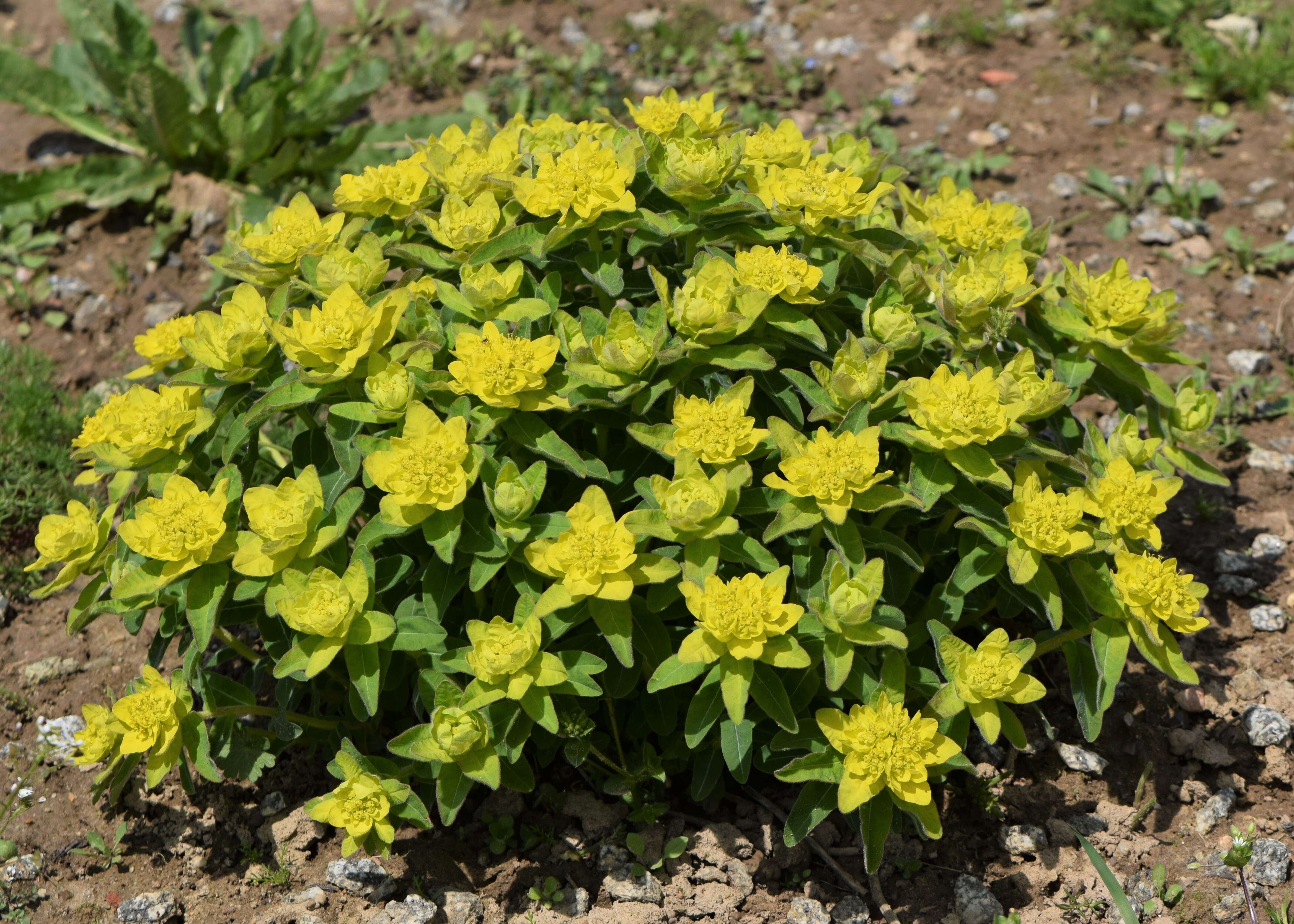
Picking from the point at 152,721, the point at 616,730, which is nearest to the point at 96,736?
the point at 152,721

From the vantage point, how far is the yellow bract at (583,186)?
3.16 metres

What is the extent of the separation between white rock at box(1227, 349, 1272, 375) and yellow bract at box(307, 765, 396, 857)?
13.5 ft

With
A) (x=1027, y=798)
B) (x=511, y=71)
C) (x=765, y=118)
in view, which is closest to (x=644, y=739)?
(x=1027, y=798)

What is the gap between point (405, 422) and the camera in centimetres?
299

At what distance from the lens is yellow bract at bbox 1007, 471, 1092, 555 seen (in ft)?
9.78

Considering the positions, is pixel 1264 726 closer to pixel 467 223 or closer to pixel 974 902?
pixel 974 902

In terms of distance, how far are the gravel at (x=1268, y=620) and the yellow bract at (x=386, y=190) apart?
3.31 meters

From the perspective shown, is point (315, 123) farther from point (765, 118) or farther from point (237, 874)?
point (237, 874)

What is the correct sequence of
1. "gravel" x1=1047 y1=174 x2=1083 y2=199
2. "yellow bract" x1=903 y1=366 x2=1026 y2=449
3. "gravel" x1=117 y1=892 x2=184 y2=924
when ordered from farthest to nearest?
"gravel" x1=1047 y1=174 x2=1083 y2=199 → "gravel" x1=117 y1=892 x2=184 y2=924 → "yellow bract" x1=903 y1=366 x2=1026 y2=449

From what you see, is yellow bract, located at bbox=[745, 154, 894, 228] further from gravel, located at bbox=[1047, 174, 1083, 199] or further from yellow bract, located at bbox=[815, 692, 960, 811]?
gravel, located at bbox=[1047, 174, 1083, 199]

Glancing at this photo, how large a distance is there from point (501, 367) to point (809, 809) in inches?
58.4

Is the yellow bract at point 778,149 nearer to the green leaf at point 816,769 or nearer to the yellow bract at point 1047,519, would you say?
the yellow bract at point 1047,519

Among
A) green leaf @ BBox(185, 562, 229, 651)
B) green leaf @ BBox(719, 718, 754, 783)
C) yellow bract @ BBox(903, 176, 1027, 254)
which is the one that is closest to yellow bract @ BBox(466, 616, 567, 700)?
green leaf @ BBox(719, 718, 754, 783)

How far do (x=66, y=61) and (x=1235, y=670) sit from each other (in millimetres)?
6684
